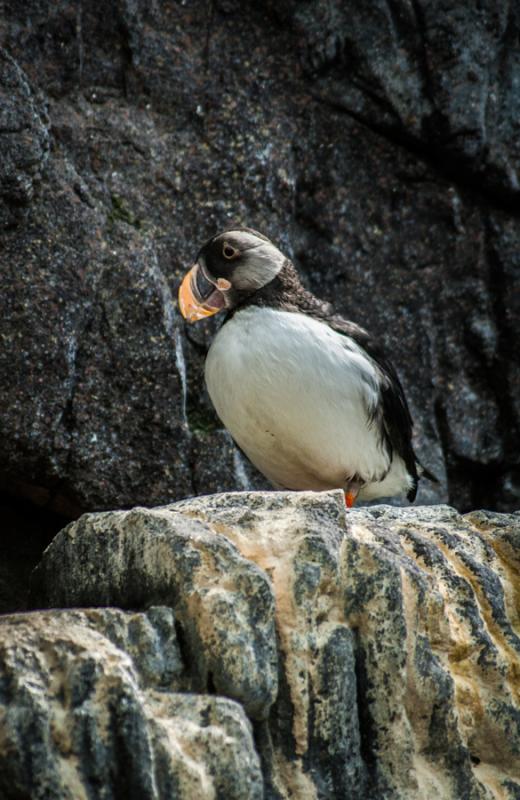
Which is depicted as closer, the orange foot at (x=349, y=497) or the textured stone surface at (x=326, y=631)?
the textured stone surface at (x=326, y=631)

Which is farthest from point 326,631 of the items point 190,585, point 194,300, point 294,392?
point 194,300

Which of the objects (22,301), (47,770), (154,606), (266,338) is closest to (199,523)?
(154,606)

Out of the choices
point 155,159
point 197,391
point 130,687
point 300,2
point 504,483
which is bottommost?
point 504,483

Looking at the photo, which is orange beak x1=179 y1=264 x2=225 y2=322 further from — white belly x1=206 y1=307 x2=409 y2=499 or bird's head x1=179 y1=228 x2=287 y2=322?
white belly x1=206 y1=307 x2=409 y2=499

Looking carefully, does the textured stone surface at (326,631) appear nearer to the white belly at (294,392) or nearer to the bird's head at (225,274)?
the white belly at (294,392)

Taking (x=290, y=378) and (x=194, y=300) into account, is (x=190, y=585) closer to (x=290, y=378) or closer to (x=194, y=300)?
(x=290, y=378)

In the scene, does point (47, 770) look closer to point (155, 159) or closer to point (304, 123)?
point (155, 159)

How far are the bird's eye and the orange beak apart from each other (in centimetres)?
10

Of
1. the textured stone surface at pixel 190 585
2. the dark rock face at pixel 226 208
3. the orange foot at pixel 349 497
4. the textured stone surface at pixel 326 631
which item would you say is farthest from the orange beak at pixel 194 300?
the textured stone surface at pixel 190 585

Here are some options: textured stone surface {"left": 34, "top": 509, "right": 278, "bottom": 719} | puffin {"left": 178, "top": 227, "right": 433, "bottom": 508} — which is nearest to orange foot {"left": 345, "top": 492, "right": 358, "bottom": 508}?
puffin {"left": 178, "top": 227, "right": 433, "bottom": 508}

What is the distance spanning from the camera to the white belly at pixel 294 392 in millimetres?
4172

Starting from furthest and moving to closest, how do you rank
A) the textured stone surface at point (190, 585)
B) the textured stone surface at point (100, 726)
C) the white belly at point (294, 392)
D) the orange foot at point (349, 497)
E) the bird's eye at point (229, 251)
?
the orange foot at point (349, 497), the bird's eye at point (229, 251), the white belly at point (294, 392), the textured stone surface at point (190, 585), the textured stone surface at point (100, 726)

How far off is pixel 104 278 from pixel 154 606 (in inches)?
78.2

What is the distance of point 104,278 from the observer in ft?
15.1
